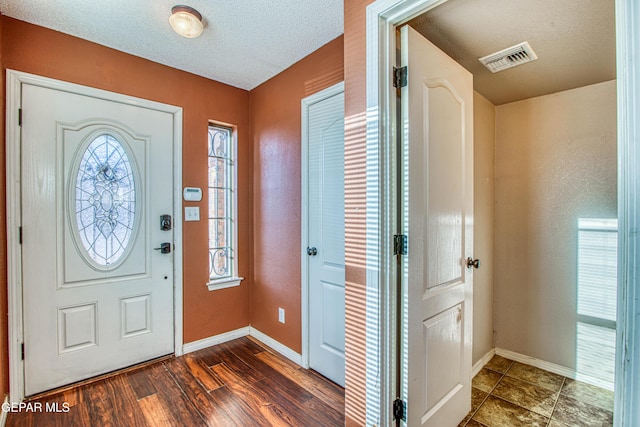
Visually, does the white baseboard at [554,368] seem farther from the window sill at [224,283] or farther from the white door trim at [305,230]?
the window sill at [224,283]

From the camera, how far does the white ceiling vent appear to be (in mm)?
1731

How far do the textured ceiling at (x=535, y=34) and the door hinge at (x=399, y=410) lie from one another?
1875 mm

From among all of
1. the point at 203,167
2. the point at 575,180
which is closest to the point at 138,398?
the point at 203,167

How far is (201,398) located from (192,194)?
1552mm

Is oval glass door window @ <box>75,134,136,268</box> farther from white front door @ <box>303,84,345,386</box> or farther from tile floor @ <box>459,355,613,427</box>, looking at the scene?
tile floor @ <box>459,355,613,427</box>

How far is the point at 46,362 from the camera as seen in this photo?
1973 millimetres

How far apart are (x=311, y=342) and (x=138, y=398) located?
1.20 meters

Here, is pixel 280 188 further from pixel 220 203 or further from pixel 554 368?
pixel 554 368

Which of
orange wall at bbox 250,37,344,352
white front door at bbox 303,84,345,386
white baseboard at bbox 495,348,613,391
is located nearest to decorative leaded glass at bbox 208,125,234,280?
orange wall at bbox 250,37,344,352

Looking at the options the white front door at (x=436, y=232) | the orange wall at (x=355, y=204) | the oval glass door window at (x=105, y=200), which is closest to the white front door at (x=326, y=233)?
the orange wall at (x=355, y=204)

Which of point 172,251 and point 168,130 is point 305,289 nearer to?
point 172,251

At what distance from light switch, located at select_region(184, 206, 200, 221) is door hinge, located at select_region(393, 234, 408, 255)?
1896 mm

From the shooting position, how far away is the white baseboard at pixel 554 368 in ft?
7.05

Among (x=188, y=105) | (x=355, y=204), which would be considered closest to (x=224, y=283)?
(x=188, y=105)
